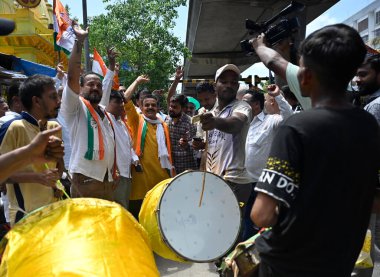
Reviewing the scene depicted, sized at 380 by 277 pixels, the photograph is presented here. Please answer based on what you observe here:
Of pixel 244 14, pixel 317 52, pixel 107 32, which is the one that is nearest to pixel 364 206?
pixel 317 52

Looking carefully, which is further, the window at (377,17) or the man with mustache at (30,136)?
the window at (377,17)

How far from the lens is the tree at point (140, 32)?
1495 centimetres

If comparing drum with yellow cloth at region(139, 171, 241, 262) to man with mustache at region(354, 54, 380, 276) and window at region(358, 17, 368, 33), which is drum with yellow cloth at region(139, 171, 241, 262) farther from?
window at region(358, 17, 368, 33)

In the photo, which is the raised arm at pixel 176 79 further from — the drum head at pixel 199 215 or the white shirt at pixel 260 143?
the drum head at pixel 199 215

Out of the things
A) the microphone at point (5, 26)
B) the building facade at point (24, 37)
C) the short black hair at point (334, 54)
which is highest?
the building facade at point (24, 37)

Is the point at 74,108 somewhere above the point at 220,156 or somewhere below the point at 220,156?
above

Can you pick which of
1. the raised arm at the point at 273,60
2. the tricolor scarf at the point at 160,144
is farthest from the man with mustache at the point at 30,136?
the tricolor scarf at the point at 160,144

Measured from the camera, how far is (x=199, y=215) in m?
3.03

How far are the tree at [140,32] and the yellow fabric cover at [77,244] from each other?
13014mm

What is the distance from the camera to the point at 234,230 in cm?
304

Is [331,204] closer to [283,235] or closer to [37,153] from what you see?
[283,235]

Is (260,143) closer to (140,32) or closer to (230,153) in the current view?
(230,153)

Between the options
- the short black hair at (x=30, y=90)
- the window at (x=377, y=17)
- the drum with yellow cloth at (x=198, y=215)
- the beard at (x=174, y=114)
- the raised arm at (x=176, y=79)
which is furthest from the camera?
the window at (x=377, y=17)

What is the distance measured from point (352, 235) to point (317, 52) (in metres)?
0.75
